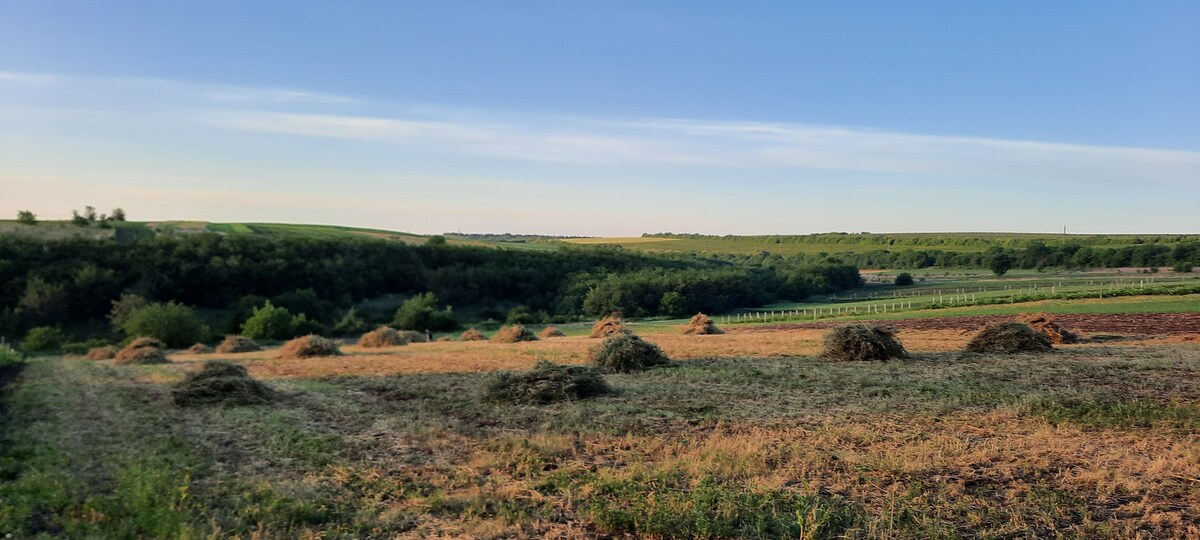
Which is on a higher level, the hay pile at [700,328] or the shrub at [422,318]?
the hay pile at [700,328]

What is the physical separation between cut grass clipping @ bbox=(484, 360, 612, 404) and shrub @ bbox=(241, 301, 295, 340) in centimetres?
3444

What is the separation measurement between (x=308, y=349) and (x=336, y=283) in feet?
142

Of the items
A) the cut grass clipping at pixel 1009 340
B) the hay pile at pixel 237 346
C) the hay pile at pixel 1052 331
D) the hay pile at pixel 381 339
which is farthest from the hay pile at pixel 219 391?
the hay pile at pixel 1052 331

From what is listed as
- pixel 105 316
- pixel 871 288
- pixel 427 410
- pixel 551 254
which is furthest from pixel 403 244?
pixel 427 410

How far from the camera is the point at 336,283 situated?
6656cm

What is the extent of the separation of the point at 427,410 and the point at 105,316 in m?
49.3

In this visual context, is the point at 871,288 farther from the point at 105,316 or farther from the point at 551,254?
the point at 105,316

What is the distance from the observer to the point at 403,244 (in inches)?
3258

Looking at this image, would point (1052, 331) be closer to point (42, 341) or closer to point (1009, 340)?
point (1009, 340)

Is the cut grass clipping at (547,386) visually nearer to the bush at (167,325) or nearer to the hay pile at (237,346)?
the hay pile at (237,346)

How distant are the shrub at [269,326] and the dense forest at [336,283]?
161 cm

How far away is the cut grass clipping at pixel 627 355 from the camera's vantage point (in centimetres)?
1872

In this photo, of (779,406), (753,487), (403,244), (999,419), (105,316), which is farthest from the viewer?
(403,244)

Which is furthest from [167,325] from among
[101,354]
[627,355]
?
[627,355]
